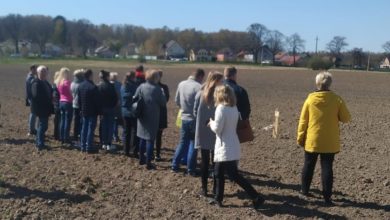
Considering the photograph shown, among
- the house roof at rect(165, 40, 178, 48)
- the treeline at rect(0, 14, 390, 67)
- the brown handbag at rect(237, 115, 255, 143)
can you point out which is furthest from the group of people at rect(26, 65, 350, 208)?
the house roof at rect(165, 40, 178, 48)

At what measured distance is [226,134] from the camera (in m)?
6.54

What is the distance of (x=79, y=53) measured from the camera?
446ft

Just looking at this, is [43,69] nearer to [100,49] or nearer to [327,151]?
[327,151]

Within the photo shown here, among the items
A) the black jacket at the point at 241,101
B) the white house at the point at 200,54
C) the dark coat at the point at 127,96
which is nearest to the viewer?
the black jacket at the point at 241,101

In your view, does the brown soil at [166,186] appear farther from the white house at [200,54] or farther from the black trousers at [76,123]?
the white house at [200,54]

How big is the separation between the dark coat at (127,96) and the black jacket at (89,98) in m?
0.55

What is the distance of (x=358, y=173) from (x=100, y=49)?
141 metres

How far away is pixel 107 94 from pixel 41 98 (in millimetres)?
1377

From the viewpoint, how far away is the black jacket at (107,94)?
33.2ft

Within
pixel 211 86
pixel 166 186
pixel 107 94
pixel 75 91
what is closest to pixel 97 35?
pixel 75 91

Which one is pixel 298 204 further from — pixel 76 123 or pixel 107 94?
pixel 76 123

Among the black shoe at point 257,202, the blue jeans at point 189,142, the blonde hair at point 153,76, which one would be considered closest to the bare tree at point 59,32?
the blonde hair at point 153,76

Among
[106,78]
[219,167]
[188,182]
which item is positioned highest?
[106,78]

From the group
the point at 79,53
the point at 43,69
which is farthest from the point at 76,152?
the point at 79,53
